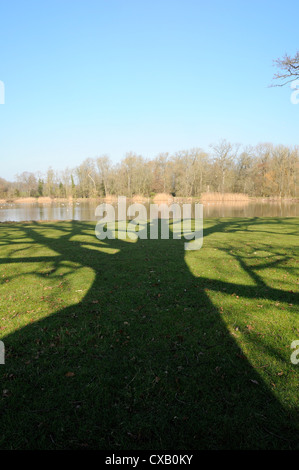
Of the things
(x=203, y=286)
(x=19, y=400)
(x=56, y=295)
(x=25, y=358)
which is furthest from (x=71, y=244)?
(x=19, y=400)

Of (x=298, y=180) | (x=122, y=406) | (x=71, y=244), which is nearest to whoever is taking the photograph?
(x=122, y=406)

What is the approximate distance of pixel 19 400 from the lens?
114 inches

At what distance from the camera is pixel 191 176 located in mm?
64625

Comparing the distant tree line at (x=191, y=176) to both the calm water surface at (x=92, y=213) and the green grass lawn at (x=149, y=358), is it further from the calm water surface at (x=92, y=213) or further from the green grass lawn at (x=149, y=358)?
the green grass lawn at (x=149, y=358)

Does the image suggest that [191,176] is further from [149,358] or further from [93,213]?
[149,358]

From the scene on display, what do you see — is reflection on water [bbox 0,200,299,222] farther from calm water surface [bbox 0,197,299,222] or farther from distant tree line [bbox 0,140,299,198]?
distant tree line [bbox 0,140,299,198]

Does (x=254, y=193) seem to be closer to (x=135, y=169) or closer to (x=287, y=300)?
(x=135, y=169)

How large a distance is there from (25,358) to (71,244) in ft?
27.0

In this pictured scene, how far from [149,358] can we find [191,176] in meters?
64.3

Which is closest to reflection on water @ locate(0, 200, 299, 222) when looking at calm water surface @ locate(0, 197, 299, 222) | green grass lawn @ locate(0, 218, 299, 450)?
calm water surface @ locate(0, 197, 299, 222)

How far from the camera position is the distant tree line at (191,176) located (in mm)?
56344

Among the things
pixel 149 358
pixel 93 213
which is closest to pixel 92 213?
pixel 93 213

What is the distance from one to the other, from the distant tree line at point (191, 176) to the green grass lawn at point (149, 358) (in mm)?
55079

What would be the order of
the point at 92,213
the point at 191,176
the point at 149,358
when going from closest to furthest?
the point at 149,358 < the point at 92,213 < the point at 191,176
